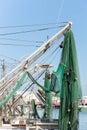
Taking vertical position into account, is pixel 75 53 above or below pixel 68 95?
above

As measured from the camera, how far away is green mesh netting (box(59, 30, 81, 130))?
58.9 feet

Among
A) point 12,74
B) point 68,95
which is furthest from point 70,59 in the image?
point 12,74

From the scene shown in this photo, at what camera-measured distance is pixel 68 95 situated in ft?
59.7

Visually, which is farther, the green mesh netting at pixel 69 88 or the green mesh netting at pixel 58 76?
the green mesh netting at pixel 58 76

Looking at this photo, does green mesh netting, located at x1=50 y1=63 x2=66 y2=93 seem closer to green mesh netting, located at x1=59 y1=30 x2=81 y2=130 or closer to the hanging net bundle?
the hanging net bundle

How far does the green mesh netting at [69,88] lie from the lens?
1795 cm

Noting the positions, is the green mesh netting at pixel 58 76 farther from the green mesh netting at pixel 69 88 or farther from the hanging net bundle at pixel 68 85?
the green mesh netting at pixel 69 88

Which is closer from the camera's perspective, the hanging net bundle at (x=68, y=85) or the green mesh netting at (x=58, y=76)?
the hanging net bundle at (x=68, y=85)

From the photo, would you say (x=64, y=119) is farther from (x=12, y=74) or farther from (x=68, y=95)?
(x=12, y=74)

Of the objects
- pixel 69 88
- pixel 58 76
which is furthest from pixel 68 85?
pixel 58 76

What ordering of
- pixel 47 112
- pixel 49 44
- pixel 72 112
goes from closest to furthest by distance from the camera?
pixel 72 112 < pixel 49 44 < pixel 47 112

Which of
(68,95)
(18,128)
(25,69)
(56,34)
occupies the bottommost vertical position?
(18,128)

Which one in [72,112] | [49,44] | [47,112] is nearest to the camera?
[72,112]

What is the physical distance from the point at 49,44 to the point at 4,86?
117 inches
